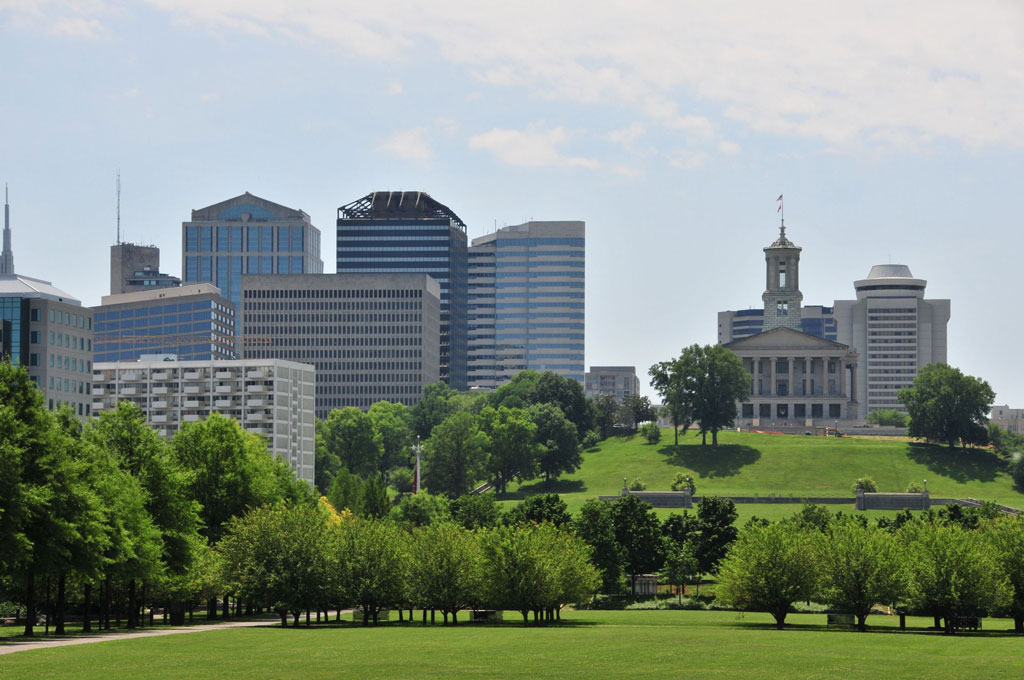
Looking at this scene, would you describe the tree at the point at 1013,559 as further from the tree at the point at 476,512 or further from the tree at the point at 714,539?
the tree at the point at 476,512

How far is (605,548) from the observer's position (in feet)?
462

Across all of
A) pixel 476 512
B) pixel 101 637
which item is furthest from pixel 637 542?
pixel 101 637

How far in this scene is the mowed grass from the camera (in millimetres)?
70312

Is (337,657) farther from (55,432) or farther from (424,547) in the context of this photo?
(424,547)

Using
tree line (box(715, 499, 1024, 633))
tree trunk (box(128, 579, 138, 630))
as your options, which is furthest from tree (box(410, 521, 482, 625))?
tree trunk (box(128, 579, 138, 630))

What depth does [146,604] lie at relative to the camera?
398ft

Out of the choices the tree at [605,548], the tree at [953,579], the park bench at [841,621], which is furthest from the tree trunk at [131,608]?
the tree at [953,579]

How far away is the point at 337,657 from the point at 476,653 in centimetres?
800

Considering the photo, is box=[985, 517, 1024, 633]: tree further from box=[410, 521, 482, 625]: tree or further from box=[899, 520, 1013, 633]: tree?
box=[410, 521, 482, 625]: tree

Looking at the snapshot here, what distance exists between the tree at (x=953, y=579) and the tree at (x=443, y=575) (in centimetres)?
3338

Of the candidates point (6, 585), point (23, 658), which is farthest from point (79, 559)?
point (23, 658)

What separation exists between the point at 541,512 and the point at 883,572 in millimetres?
50891

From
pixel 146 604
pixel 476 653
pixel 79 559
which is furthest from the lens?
pixel 146 604

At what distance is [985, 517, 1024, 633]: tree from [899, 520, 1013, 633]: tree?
60cm
